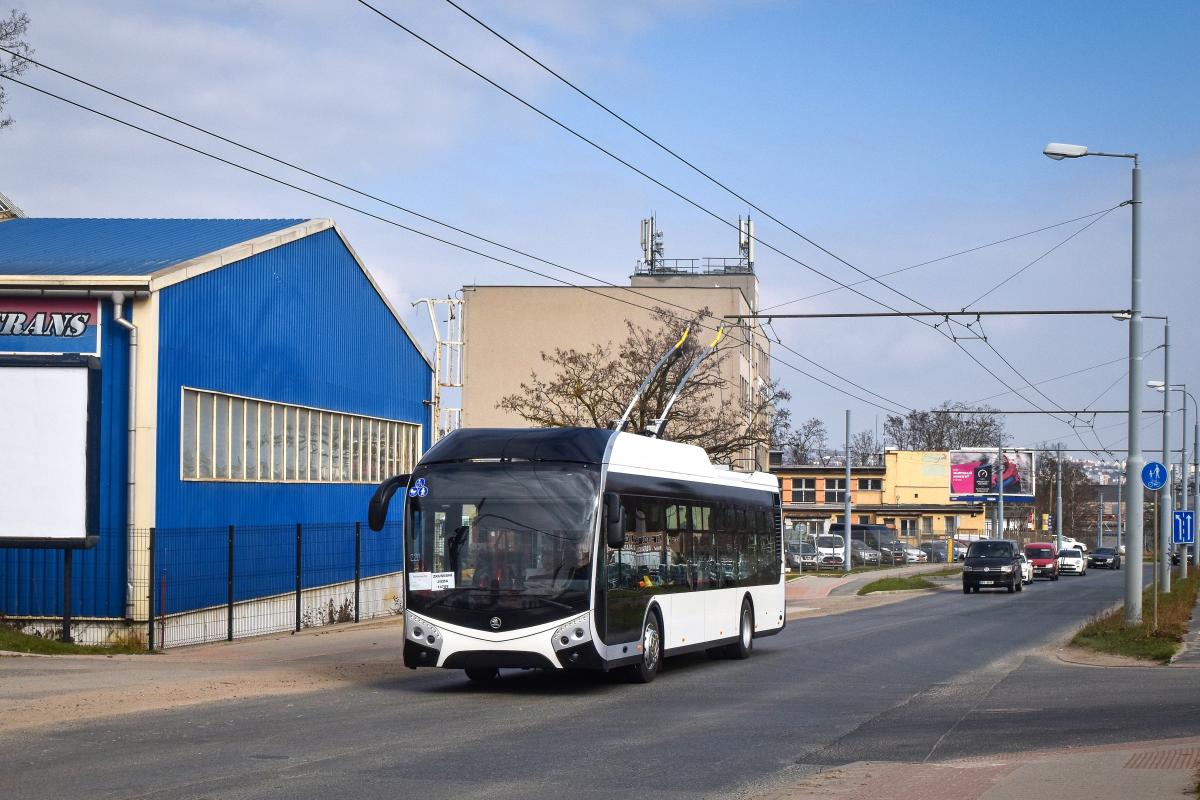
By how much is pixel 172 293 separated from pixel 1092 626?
16.9m

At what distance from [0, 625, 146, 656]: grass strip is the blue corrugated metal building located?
93 centimetres

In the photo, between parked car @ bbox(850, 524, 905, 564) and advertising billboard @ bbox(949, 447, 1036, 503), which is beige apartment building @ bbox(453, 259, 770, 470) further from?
advertising billboard @ bbox(949, 447, 1036, 503)

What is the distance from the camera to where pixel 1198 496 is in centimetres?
7544

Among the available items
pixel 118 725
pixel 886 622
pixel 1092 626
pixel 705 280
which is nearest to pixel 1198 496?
pixel 705 280

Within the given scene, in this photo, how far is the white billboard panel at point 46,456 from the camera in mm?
21891

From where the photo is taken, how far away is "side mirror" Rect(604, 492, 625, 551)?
16234 millimetres

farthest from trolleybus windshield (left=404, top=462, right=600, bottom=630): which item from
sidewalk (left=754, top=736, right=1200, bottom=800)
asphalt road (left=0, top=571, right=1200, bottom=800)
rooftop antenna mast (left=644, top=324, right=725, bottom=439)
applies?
rooftop antenna mast (left=644, top=324, right=725, bottom=439)

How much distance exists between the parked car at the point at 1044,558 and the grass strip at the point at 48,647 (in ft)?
158

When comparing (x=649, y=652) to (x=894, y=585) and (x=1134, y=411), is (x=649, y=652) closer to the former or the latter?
(x=1134, y=411)

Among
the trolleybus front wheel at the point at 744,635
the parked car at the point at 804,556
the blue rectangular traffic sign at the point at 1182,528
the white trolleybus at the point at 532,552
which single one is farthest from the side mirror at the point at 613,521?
the parked car at the point at 804,556

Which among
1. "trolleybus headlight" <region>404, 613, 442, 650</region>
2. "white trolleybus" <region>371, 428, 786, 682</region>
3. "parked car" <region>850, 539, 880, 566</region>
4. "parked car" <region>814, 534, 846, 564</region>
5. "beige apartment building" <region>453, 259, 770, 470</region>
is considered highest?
"beige apartment building" <region>453, 259, 770, 470</region>

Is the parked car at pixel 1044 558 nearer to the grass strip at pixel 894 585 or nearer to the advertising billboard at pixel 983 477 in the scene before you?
the grass strip at pixel 894 585

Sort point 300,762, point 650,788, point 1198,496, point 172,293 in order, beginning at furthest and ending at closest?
point 1198,496
point 172,293
point 300,762
point 650,788

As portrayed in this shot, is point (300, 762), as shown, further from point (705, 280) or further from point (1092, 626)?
point (705, 280)
